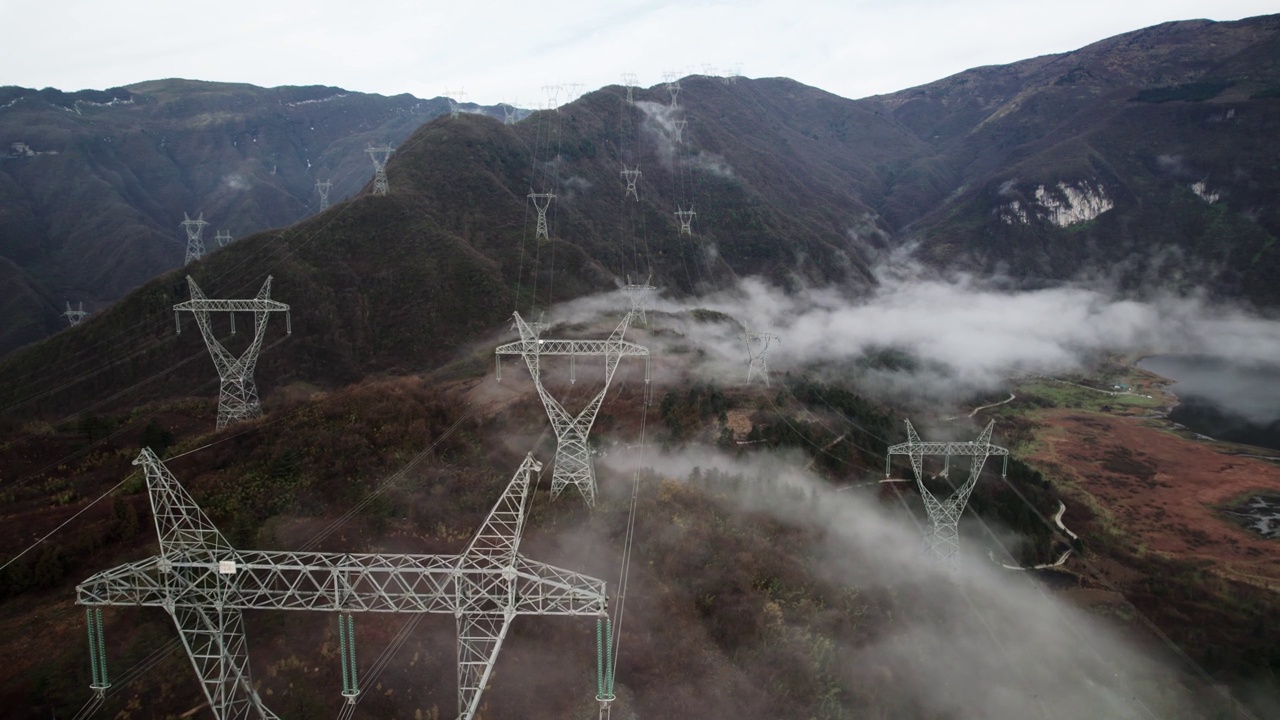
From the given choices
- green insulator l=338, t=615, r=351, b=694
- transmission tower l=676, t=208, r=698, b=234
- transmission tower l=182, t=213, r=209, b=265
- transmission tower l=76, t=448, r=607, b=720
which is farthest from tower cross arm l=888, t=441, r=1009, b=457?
transmission tower l=182, t=213, r=209, b=265

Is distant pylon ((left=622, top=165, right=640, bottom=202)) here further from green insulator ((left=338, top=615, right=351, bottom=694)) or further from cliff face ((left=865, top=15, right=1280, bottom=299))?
green insulator ((left=338, top=615, right=351, bottom=694))

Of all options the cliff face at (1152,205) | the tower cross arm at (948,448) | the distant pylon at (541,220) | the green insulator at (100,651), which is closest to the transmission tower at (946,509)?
the tower cross arm at (948,448)

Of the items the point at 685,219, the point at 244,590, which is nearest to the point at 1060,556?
the point at 244,590

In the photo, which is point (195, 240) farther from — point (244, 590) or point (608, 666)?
point (608, 666)

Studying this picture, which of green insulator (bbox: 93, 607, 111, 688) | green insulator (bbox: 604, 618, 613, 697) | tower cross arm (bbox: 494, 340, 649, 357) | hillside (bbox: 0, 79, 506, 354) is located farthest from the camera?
hillside (bbox: 0, 79, 506, 354)

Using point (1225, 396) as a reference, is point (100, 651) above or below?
above

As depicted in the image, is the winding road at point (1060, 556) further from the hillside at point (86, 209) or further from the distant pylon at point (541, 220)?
the hillside at point (86, 209)
